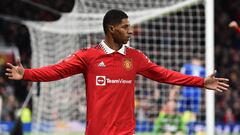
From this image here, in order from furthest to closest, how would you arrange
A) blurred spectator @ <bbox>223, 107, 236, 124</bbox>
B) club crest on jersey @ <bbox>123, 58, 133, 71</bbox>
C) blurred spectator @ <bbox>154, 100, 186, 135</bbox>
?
blurred spectator @ <bbox>223, 107, 236, 124</bbox>, blurred spectator @ <bbox>154, 100, 186, 135</bbox>, club crest on jersey @ <bbox>123, 58, 133, 71</bbox>

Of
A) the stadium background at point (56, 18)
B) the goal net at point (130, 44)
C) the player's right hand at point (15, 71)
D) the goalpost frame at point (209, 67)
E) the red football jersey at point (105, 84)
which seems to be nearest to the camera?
the player's right hand at point (15, 71)

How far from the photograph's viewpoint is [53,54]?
497 inches

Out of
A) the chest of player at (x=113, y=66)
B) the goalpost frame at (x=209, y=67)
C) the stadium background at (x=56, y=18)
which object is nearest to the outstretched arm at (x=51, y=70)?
the chest of player at (x=113, y=66)

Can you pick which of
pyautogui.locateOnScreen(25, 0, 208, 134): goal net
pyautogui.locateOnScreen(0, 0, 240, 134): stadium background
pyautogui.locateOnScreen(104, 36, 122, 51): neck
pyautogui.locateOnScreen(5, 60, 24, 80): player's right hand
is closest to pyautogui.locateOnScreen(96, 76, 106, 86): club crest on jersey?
pyautogui.locateOnScreen(104, 36, 122, 51): neck

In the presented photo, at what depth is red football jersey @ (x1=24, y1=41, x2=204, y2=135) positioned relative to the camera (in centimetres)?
588

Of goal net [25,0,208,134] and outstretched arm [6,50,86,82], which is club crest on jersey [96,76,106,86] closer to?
outstretched arm [6,50,86,82]

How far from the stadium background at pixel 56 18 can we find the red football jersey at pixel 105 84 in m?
12.8

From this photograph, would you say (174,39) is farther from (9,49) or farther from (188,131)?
(9,49)

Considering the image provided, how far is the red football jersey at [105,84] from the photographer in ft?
19.3

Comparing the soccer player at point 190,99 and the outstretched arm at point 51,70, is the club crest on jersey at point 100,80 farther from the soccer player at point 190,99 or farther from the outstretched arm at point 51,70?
the soccer player at point 190,99

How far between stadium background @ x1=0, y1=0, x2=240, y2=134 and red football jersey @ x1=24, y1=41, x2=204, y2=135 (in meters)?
12.8

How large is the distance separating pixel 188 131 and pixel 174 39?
1675mm

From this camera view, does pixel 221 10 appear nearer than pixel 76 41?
No

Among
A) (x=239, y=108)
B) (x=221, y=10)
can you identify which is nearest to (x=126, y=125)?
(x=239, y=108)
